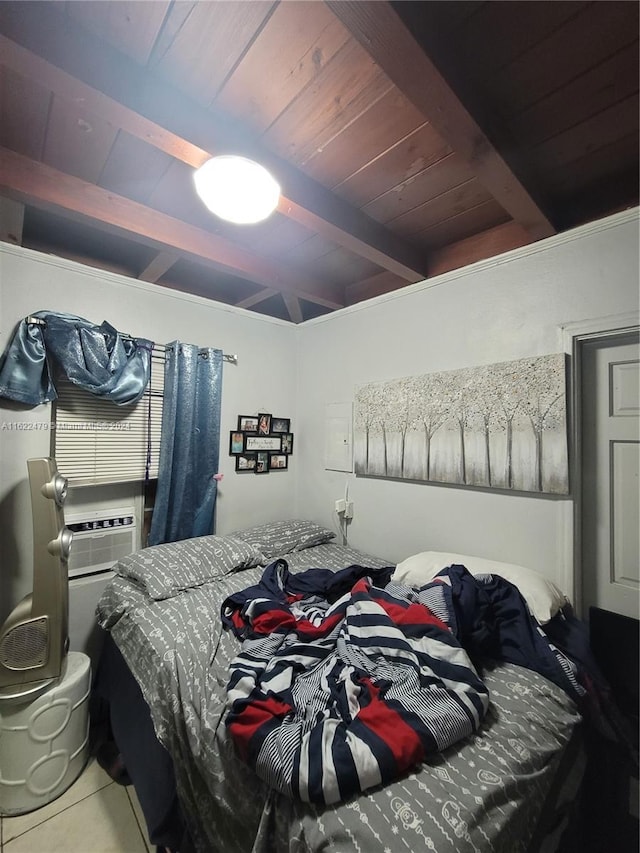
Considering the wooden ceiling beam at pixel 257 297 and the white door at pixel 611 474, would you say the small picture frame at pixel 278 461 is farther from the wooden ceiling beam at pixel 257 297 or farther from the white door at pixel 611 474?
the white door at pixel 611 474

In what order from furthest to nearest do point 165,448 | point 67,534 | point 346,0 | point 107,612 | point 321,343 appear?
point 321,343, point 165,448, point 107,612, point 67,534, point 346,0

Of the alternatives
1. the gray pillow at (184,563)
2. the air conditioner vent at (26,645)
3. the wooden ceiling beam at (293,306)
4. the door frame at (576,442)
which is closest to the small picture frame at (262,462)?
the gray pillow at (184,563)

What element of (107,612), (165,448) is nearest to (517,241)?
(165,448)

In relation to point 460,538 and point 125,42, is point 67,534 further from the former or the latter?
point 460,538

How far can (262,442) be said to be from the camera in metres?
2.71

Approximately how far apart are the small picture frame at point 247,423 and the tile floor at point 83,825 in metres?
1.94

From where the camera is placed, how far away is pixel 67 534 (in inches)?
59.7

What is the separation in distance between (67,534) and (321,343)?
6.67 feet

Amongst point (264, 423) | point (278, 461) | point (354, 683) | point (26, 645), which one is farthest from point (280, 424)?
point (354, 683)

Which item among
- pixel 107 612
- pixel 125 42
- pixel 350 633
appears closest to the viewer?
pixel 125 42

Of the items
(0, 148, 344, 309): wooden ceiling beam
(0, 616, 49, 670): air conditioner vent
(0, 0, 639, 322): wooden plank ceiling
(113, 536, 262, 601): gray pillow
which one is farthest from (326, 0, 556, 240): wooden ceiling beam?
(0, 616, 49, 670): air conditioner vent

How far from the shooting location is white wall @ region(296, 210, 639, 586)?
1.53 metres

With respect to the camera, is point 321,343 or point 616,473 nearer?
point 616,473

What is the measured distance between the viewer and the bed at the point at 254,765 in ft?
2.38
